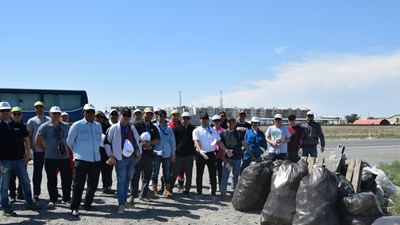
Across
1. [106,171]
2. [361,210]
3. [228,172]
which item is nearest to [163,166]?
[106,171]

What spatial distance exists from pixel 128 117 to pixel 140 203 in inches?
68.8

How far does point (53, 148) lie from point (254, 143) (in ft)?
12.9

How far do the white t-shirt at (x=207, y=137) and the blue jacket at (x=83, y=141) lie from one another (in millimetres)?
2201

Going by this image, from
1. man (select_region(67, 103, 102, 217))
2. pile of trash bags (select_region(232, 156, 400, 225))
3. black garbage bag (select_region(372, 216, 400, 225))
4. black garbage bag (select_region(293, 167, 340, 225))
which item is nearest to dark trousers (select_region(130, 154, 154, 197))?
man (select_region(67, 103, 102, 217))

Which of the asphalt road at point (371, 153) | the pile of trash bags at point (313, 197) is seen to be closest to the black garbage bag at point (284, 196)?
the pile of trash bags at point (313, 197)

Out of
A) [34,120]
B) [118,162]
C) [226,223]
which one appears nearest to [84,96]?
[34,120]

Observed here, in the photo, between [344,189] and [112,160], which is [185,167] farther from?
[344,189]

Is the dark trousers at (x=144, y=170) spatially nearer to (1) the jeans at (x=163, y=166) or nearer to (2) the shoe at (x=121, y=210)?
(1) the jeans at (x=163, y=166)

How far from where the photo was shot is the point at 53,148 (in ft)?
22.6

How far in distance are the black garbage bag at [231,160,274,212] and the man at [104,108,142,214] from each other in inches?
74.6

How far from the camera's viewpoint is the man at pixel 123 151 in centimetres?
657

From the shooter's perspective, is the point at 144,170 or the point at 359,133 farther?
the point at 359,133

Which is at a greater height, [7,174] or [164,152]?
[164,152]

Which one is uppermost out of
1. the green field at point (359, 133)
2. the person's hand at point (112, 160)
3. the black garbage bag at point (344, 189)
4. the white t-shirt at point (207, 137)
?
the white t-shirt at point (207, 137)
